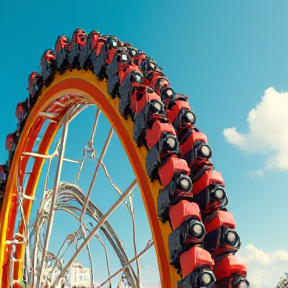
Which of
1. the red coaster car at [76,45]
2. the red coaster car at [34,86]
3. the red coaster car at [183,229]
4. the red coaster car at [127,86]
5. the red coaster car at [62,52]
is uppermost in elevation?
the red coaster car at [34,86]

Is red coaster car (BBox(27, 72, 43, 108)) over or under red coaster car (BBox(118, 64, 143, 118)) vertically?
over

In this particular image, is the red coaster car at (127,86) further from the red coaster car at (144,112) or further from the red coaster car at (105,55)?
the red coaster car at (105,55)

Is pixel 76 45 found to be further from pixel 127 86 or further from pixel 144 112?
pixel 144 112

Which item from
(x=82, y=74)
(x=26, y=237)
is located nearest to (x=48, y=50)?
(x=82, y=74)

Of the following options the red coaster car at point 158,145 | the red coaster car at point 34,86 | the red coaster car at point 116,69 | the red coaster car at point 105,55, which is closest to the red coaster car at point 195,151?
the red coaster car at point 158,145

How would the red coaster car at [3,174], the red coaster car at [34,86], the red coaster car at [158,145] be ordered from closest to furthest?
1. the red coaster car at [158,145]
2. the red coaster car at [34,86]
3. the red coaster car at [3,174]

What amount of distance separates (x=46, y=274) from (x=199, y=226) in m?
→ 4.50

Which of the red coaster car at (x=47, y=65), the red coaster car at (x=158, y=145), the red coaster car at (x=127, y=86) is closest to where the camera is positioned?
the red coaster car at (x=158, y=145)

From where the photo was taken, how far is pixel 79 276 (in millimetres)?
9586

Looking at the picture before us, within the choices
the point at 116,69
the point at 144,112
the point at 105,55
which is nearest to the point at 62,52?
the point at 105,55

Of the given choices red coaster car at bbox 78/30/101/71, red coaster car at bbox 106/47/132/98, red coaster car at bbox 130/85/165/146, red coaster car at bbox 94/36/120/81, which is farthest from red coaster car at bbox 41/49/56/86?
red coaster car at bbox 130/85/165/146

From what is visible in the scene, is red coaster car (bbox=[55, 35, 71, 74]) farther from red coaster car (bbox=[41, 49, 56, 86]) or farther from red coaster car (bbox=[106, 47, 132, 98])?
red coaster car (bbox=[106, 47, 132, 98])

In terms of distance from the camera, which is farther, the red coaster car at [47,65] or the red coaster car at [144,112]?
the red coaster car at [47,65]

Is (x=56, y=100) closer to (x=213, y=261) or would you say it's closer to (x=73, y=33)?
(x=73, y=33)
